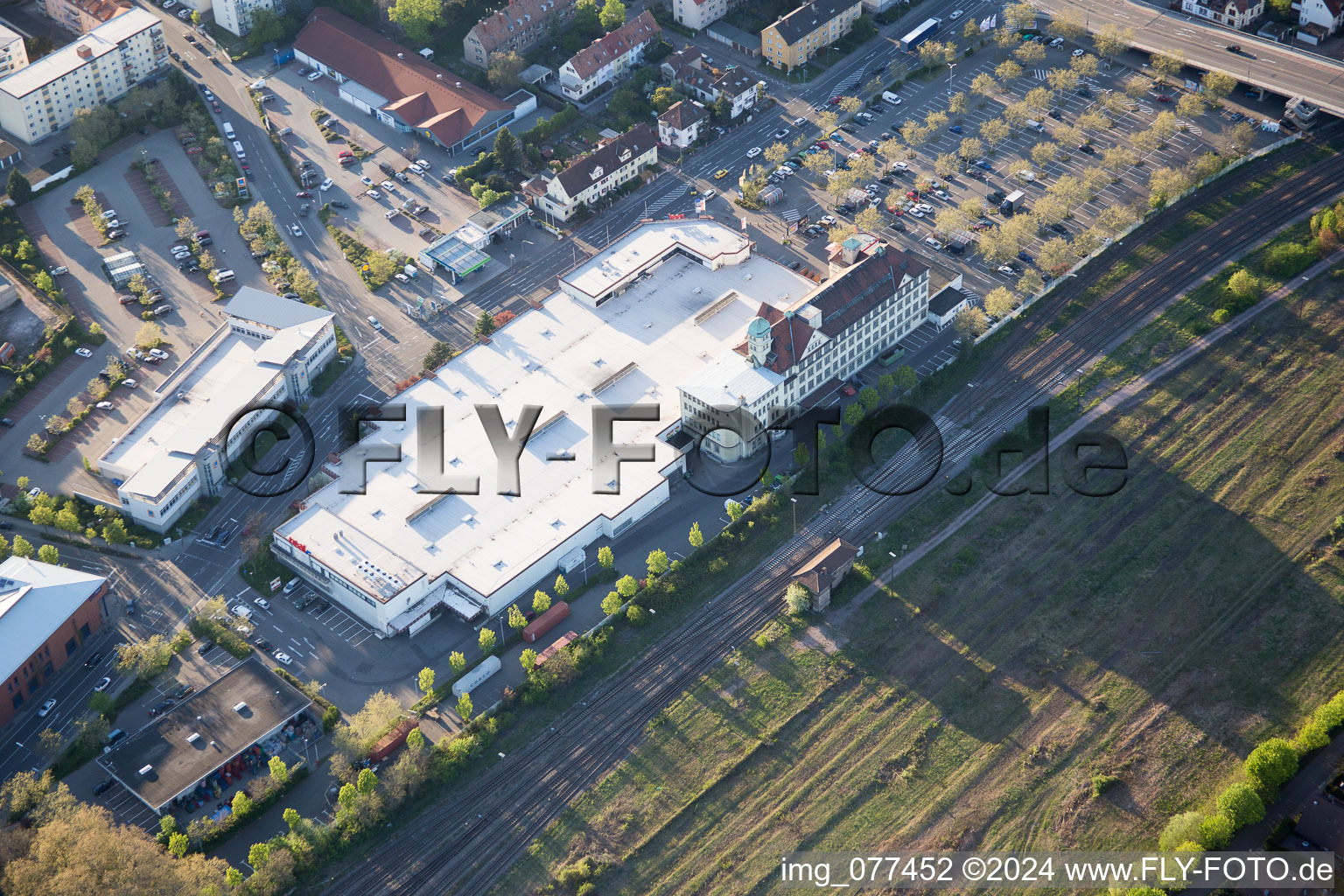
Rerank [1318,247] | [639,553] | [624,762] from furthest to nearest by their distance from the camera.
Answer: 1. [1318,247]
2. [639,553]
3. [624,762]

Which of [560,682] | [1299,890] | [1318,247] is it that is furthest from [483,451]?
[1318,247]

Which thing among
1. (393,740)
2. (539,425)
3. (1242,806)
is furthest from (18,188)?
(1242,806)

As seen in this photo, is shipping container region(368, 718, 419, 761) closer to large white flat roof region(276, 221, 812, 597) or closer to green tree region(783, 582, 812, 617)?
large white flat roof region(276, 221, 812, 597)

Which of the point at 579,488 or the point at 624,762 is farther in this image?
the point at 579,488

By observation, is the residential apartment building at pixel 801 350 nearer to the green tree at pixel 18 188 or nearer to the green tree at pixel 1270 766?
the green tree at pixel 1270 766

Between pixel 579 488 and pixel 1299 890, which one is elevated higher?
pixel 579 488

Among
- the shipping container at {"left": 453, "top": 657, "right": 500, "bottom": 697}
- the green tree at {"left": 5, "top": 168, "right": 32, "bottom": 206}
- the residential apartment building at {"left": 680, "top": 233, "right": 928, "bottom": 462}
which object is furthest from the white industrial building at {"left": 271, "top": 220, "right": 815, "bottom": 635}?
the green tree at {"left": 5, "top": 168, "right": 32, "bottom": 206}

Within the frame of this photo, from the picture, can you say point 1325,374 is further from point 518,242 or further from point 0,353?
point 0,353
